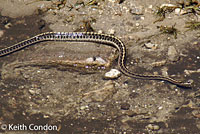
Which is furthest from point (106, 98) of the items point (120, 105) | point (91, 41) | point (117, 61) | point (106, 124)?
point (91, 41)

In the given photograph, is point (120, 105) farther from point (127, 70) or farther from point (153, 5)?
point (153, 5)

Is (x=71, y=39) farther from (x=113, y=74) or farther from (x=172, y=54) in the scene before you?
(x=172, y=54)

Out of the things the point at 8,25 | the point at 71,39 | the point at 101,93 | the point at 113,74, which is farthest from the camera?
the point at 8,25

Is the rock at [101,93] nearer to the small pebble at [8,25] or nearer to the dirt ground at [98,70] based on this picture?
the dirt ground at [98,70]

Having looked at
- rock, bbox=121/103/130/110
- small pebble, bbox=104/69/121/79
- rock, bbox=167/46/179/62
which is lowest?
rock, bbox=121/103/130/110

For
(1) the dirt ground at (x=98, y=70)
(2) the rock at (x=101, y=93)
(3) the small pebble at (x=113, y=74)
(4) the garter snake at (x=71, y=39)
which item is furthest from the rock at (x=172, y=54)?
(2) the rock at (x=101, y=93)

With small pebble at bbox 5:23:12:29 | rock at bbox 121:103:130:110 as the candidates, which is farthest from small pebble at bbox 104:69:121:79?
small pebble at bbox 5:23:12:29

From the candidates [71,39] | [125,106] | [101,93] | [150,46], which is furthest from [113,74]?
[71,39]

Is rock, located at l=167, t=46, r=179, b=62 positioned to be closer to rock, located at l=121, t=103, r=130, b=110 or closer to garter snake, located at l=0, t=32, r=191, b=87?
garter snake, located at l=0, t=32, r=191, b=87
